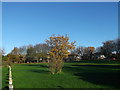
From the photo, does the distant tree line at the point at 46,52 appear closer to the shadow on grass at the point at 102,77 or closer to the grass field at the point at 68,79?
the shadow on grass at the point at 102,77

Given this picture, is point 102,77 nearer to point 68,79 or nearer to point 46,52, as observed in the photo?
point 68,79

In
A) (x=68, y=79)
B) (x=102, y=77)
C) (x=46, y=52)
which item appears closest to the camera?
(x=68, y=79)

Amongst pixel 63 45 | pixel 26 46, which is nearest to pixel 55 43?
pixel 63 45

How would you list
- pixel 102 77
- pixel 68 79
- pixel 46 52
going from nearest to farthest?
pixel 68 79, pixel 102 77, pixel 46 52

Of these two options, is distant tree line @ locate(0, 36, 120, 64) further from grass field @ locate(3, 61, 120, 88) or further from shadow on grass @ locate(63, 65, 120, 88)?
grass field @ locate(3, 61, 120, 88)

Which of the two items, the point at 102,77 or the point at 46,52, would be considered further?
the point at 46,52

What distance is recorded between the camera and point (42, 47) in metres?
66.2

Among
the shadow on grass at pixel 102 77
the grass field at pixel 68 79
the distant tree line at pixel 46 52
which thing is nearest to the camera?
the grass field at pixel 68 79

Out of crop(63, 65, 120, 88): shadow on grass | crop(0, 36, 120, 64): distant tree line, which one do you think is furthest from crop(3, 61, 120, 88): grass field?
crop(0, 36, 120, 64): distant tree line

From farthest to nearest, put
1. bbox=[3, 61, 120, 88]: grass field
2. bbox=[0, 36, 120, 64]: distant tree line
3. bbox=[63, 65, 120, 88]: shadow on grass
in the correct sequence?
1. bbox=[0, 36, 120, 64]: distant tree line
2. bbox=[63, 65, 120, 88]: shadow on grass
3. bbox=[3, 61, 120, 88]: grass field

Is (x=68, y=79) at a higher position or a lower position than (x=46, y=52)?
lower

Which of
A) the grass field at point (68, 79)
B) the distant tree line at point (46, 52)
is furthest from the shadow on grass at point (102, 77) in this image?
the distant tree line at point (46, 52)

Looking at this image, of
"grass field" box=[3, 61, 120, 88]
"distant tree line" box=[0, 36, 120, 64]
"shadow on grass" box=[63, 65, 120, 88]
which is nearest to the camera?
"grass field" box=[3, 61, 120, 88]

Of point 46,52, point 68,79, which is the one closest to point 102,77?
point 68,79
